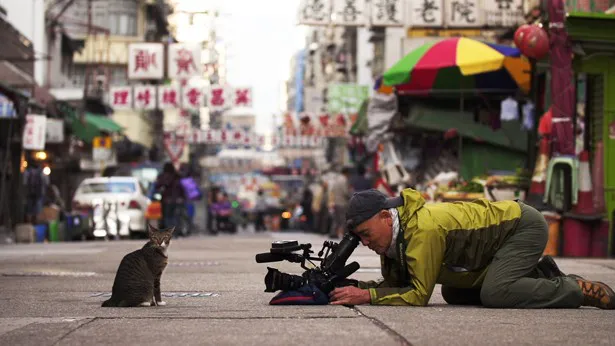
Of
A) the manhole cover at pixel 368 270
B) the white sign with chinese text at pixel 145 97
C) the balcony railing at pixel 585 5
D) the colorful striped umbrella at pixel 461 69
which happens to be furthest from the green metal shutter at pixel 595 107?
the white sign with chinese text at pixel 145 97

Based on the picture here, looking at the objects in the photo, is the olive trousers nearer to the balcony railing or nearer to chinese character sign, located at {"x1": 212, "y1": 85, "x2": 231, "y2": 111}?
the balcony railing

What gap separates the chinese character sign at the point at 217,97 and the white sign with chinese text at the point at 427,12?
18.5 metres

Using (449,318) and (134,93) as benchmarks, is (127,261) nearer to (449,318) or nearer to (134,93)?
(449,318)

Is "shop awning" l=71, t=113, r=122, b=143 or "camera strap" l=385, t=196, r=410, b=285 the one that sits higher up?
"shop awning" l=71, t=113, r=122, b=143

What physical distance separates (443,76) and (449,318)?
16.6 meters

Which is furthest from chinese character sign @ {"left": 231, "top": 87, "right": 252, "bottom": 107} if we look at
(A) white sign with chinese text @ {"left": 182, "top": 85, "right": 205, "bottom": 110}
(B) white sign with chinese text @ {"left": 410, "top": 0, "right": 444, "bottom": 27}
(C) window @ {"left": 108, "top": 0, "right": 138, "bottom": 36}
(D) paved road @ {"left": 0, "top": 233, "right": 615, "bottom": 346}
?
(D) paved road @ {"left": 0, "top": 233, "right": 615, "bottom": 346}

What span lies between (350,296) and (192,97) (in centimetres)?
4089

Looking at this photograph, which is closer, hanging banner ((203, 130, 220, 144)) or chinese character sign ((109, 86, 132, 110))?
chinese character sign ((109, 86, 132, 110))

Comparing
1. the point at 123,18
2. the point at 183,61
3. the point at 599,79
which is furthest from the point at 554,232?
the point at 123,18

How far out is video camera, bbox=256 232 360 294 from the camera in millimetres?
7855

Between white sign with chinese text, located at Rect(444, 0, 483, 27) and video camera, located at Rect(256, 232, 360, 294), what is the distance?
24.0 metres

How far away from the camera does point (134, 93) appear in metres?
47.8

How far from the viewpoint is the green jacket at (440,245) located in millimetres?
7758

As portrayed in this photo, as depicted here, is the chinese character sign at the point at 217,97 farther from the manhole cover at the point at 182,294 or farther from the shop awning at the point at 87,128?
the manhole cover at the point at 182,294
